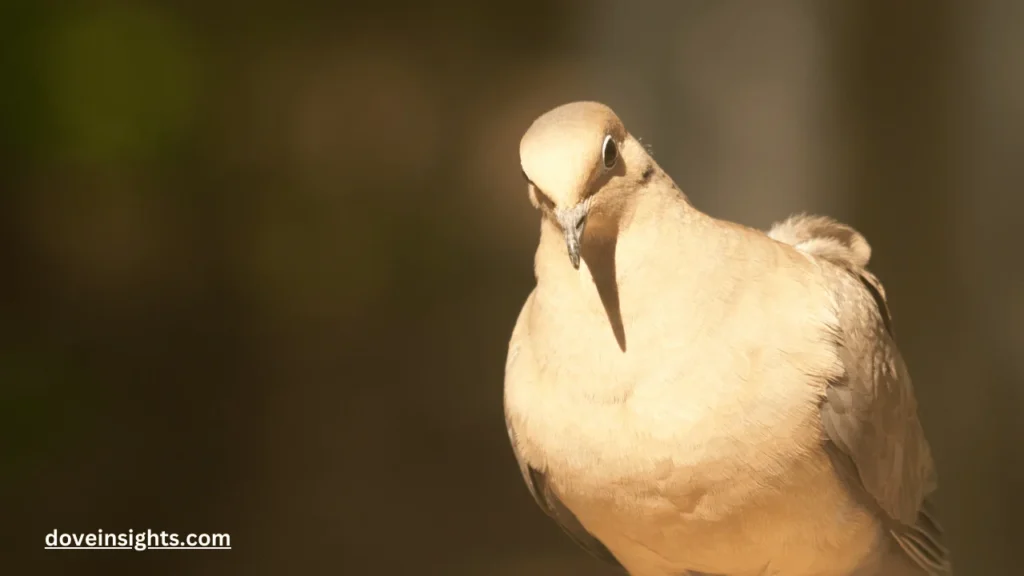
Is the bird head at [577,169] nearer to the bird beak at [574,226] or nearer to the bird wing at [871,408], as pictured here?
the bird beak at [574,226]

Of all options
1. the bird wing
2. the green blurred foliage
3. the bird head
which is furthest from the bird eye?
the green blurred foliage

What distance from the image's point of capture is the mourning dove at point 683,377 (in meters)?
1.17

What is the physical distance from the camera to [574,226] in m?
1.08

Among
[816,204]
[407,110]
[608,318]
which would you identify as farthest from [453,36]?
[608,318]

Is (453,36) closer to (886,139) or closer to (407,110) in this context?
(407,110)

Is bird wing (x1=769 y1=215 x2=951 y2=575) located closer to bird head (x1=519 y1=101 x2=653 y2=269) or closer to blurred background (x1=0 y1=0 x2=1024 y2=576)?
bird head (x1=519 y1=101 x2=653 y2=269)

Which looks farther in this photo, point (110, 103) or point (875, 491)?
point (110, 103)

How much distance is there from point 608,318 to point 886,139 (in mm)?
1124

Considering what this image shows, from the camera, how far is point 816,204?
2076 mm

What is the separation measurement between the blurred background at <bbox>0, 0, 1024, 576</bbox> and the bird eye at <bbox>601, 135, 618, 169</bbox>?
32.1 inches

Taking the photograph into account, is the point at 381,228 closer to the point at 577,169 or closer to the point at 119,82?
the point at 119,82

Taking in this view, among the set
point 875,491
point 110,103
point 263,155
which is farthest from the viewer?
point 263,155

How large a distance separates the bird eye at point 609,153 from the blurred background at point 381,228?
0.82 meters

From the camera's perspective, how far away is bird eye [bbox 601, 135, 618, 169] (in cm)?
113
